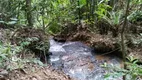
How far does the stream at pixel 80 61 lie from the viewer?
16.3 feet

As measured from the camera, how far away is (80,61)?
19.1 feet

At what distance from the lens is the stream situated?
16.3 ft

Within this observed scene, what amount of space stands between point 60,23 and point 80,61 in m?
3.80

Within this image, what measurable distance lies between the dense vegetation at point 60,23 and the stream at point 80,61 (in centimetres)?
44

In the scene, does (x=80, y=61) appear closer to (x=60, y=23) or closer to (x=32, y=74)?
(x=32, y=74)

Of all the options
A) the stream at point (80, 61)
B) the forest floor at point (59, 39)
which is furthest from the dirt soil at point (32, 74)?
the stream at point (80, 61)

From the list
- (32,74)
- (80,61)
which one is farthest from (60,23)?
(32,74)

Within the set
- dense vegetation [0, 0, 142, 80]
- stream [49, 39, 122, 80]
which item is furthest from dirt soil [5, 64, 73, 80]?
stream [49, 39, 122, 80]

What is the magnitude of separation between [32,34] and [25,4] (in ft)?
4.27

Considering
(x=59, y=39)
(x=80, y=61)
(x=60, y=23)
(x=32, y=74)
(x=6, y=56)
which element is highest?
(x=6, y=56)

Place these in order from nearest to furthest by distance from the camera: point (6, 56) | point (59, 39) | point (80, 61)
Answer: point (6, 56) → point (80, 61) → point (59, 39)

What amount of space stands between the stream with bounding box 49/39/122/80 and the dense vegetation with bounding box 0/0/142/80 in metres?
0.44

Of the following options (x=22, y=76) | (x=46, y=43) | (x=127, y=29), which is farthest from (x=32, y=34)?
(x=127, y=29)

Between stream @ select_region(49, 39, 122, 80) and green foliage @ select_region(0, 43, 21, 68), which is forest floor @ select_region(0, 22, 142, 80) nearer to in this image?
green foliage @ select_region(0, 43, 21, 68)
